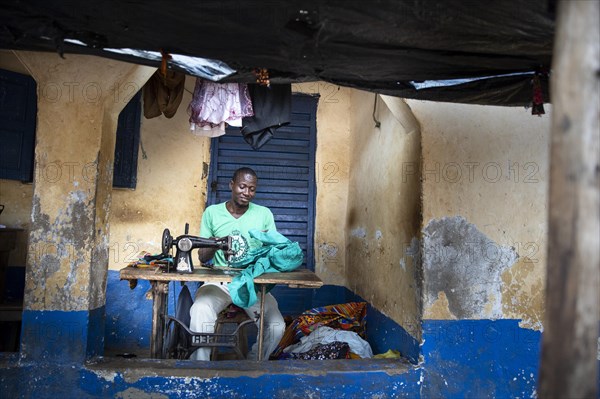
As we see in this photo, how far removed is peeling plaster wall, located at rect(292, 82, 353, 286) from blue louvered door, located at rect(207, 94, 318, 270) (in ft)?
0.30

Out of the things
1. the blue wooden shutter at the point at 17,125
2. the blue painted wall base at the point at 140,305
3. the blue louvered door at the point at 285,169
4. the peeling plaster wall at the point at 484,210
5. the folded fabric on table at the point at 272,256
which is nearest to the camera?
the peeling plaster wall at the point at 484,210

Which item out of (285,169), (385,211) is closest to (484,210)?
(385,211)

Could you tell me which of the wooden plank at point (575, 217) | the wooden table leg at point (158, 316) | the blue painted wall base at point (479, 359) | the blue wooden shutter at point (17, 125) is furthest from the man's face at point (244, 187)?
the wooden plank at point (575, 217)

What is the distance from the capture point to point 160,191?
5.55 m

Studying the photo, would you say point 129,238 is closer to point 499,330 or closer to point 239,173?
point 239,173

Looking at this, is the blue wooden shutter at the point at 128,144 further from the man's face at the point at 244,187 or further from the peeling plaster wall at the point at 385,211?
the peeling plaster wall at the point at 385,211

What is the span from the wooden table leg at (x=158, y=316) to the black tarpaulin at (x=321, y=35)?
1.64m

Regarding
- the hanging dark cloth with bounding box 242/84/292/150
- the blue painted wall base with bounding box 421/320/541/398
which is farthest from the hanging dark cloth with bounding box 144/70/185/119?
the blue painted wall base with bounding box 421/320/541/398

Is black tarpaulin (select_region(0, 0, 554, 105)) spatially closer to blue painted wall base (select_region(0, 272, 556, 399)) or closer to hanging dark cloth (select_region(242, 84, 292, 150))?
hanging dark cloth (select_region(242, 84, 292, 150))

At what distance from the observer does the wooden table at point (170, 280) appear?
3.40 m

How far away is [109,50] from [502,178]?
9.05 feet

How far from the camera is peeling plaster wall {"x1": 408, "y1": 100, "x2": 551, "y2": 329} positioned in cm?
350

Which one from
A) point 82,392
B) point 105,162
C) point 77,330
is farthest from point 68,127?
point 82,392

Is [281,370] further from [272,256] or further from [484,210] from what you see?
[484,210]
